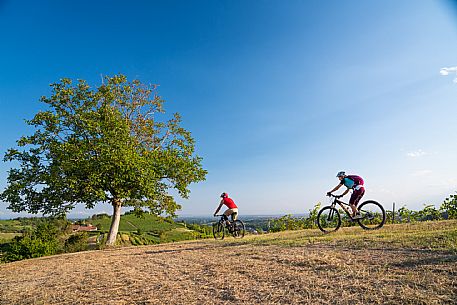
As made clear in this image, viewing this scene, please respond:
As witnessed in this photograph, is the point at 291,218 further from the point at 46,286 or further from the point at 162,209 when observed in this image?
the point at 46,286

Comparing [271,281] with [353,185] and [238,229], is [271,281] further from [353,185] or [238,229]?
[238,229]

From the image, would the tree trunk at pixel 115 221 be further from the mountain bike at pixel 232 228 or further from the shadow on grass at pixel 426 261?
the shadow on grass at pixel 426 261

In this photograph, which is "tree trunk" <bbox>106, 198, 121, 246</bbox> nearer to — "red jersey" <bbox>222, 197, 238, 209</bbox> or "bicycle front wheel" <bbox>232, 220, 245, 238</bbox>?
"red jersey" <bbox>222, 197, 238, 209</bbox>

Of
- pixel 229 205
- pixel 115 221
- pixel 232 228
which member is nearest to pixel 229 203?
pixel 229 205

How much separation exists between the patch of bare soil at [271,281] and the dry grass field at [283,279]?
0.6 inches

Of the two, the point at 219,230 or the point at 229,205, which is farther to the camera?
the point at 219,230

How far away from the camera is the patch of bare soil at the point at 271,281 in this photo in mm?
4211

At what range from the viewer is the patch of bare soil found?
421 cm

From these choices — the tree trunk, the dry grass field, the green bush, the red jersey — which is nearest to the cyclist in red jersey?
the red jersey

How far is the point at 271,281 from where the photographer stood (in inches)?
207

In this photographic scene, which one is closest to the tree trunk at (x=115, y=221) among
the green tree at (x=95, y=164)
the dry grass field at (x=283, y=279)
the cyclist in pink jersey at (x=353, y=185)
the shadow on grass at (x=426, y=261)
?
the green tree at (x=95, y=164)

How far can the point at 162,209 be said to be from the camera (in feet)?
62.2

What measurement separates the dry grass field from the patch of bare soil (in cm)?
1

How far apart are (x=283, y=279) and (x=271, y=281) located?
0.76ft
